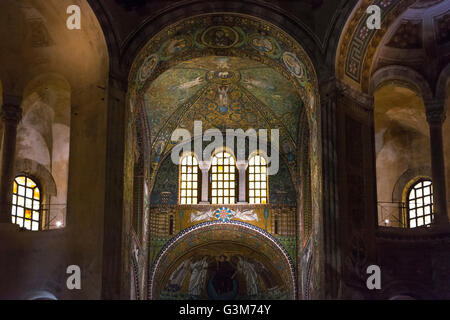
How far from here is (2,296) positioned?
20.3 m

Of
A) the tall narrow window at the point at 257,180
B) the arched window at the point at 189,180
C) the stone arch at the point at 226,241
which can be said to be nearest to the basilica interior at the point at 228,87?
the stone arch at the point at 226,241

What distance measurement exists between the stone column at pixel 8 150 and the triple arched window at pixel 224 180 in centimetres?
923

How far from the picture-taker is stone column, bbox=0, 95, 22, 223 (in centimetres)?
2117

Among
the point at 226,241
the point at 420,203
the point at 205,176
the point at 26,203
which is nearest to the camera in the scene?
the point at 26,203

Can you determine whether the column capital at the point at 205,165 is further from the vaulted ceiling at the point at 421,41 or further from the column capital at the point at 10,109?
the column capital at the point at 10,109

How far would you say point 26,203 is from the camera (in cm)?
2480

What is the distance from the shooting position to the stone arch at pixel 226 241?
94.9 feet

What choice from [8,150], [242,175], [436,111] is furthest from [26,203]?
[436,111]

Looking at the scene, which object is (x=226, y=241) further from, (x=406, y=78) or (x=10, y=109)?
(x=10, y=109)

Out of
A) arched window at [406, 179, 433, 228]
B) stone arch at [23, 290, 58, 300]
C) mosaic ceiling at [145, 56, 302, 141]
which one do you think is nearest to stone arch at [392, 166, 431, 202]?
arched window at [406, 179, 433, 228]

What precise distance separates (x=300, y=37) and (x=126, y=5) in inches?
169

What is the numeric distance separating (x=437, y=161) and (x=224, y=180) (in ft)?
30.7

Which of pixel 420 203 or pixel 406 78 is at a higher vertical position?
pixel 406 78

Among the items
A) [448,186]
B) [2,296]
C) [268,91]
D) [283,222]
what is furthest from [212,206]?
[2,296]
